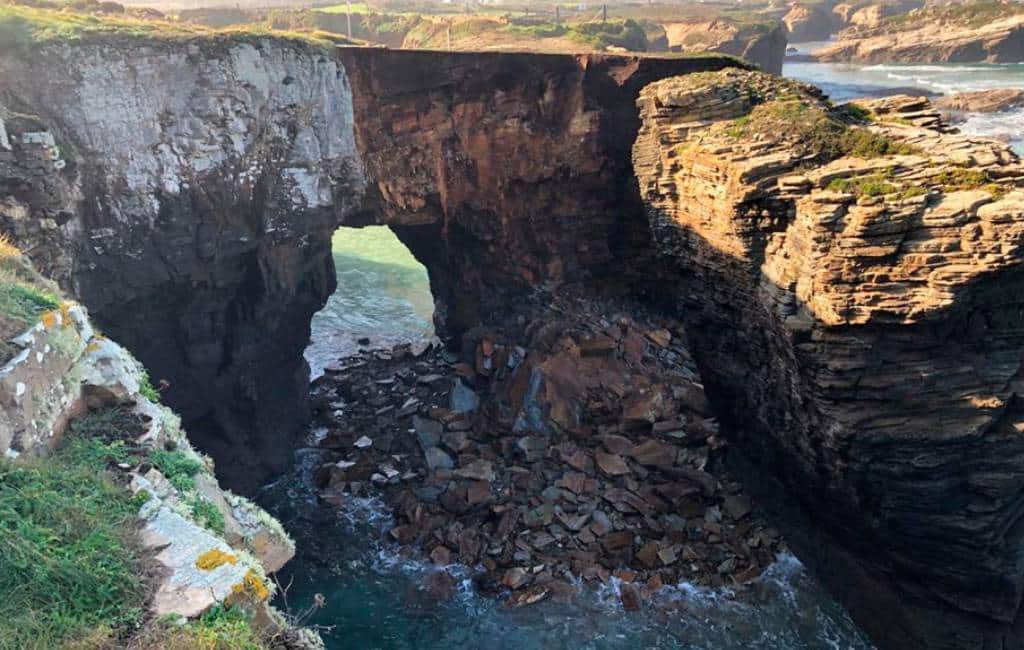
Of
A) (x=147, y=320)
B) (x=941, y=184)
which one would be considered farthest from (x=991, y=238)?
(x=147, y=320)

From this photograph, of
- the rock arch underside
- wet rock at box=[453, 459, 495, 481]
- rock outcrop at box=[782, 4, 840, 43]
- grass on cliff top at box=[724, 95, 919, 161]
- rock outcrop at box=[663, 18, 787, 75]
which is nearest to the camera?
the rock arch underside

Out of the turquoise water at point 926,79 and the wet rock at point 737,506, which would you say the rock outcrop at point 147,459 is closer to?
the wet rock at point 737,506

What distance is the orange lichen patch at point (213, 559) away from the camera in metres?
5.55

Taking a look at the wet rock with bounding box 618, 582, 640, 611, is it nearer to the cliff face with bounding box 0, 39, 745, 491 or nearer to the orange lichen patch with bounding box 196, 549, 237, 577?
the cliff face with bounding box 0, 39, 745, 491

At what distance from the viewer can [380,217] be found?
70.5 ft

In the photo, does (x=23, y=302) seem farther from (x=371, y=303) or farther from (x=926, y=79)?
(x=926, y=79)

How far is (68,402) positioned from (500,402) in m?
13.7

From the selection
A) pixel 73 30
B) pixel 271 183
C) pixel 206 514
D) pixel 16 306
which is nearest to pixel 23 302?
pixel 16 306

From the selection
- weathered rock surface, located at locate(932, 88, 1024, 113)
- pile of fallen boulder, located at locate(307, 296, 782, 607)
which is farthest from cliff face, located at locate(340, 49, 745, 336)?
weathered rock surface, located at locate(932, 88, 1024, 113)

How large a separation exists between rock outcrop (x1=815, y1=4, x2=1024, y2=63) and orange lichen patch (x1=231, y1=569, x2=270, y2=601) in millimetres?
67786

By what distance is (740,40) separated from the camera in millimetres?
57906

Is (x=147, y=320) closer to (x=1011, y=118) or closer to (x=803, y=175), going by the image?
(x=803, y=175)

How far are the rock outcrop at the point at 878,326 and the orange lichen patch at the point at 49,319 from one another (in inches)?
394

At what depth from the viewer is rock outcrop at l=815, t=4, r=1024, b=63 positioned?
57750 mm
